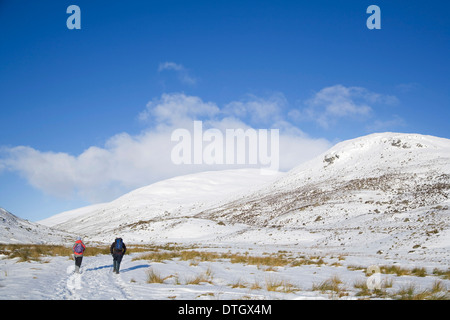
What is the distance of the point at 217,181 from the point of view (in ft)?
459

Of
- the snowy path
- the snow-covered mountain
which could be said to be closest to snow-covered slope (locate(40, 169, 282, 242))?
the snow-covered mountain

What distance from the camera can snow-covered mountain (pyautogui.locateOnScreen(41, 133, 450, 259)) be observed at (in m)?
30.5

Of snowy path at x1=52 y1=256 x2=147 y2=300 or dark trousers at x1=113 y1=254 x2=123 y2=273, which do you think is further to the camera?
dark trousers at x1=113 y1=254 x2=123 y2=273

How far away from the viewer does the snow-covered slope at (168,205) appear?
193 feet

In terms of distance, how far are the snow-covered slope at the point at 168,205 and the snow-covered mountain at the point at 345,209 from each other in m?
0.56

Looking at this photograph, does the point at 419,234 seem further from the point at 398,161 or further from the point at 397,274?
the point at 398,161

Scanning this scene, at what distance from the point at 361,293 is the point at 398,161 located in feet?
250

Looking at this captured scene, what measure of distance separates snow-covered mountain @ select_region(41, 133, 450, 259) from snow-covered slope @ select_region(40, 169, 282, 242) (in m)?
0.56

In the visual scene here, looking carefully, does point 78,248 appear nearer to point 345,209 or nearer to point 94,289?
point 94,289

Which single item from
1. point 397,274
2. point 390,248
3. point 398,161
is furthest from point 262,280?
point 398,161

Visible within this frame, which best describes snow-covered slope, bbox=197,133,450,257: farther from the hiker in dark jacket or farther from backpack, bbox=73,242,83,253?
backpack, bbox=73,242,83,253

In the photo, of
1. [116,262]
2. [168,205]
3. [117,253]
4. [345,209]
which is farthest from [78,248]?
[168,205]
